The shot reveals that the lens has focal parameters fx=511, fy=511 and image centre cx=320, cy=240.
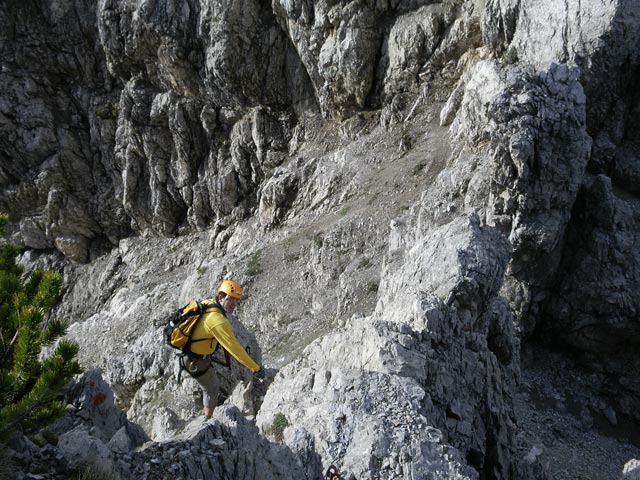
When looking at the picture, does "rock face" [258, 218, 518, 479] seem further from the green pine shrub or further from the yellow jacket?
the green pine shrub

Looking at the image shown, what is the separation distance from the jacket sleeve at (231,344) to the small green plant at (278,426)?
1.79 m

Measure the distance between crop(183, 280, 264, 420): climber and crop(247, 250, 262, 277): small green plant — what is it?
25544mm

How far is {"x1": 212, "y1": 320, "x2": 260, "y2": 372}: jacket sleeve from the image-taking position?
880cm

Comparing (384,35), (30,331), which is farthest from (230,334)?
(384,35)

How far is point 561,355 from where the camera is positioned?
29.6 metres

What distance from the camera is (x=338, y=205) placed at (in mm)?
39250

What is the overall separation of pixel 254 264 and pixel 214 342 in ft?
90.4

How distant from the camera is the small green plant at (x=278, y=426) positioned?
993 centimetres

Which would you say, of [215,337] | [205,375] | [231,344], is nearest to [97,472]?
[231,344]

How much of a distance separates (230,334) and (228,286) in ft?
4.09

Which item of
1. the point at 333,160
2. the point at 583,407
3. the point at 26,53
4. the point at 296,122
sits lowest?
the point at 583,407

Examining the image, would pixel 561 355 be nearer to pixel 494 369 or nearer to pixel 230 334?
pixel 494 369

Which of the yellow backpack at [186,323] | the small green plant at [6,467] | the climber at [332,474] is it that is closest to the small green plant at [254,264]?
the yellow backpack at [186,323]

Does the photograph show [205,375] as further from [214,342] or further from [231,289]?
[231,289]
